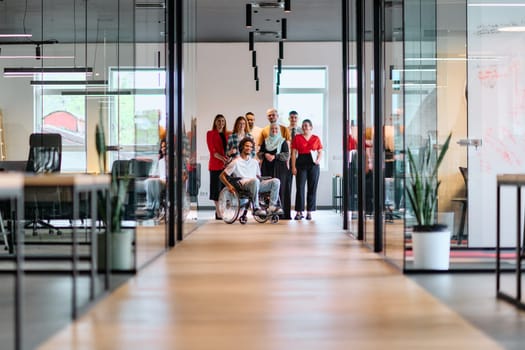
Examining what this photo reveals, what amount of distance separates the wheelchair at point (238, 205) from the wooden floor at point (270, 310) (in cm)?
406

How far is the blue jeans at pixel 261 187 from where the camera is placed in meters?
10.2

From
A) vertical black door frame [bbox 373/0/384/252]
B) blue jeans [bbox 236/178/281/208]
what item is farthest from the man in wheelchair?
vertical black door frame [bbox 373/0/384/252]

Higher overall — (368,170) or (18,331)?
(368,170)

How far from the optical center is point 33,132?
7.66 meters

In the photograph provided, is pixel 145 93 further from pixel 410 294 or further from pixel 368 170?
pixel 410 294

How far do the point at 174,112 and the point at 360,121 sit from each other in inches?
69.5

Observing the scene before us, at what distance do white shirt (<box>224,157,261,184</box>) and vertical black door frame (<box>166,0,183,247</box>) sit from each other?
223 cm

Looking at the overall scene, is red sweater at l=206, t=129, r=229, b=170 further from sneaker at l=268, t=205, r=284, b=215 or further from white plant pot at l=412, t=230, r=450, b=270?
white plant pot at l=412, t=230, r=450, b=270

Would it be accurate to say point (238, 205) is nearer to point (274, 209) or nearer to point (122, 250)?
point (274, 209)

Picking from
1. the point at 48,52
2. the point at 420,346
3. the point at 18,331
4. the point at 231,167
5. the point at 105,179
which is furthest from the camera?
the point at 231,167

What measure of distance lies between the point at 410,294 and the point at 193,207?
17.7ft


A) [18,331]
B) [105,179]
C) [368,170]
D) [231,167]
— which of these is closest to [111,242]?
[105,179]

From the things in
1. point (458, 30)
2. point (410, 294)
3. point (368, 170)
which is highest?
point (458, 30)

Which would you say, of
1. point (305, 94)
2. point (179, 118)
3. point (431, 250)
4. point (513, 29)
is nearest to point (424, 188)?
point (431, 250)
